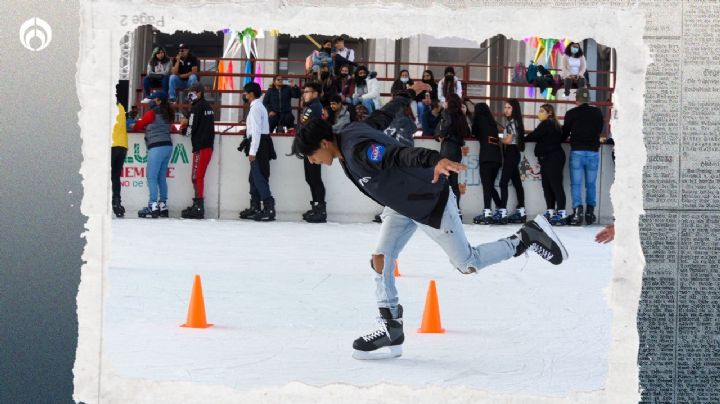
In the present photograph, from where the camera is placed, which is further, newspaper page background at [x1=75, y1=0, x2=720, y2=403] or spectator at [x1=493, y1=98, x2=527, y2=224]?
spectator at [x1=493, y1=98, x2=527, y2=224]

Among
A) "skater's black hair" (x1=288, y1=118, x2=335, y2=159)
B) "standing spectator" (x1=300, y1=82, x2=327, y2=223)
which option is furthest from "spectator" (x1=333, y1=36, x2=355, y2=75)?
"skater's black hair" (x1=288, y1=118, x2=335, y2=159)

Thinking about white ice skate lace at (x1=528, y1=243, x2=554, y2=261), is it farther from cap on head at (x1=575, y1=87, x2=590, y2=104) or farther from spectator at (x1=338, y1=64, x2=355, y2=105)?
spectator at (x1=338, y1=64, x2=355, y2=105)

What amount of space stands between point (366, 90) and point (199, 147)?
2.60m

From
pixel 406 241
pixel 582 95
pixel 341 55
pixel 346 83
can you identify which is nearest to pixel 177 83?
pixel 341 55

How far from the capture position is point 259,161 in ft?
41.9

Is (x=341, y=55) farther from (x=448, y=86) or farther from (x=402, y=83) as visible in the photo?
(x=448, y=86)

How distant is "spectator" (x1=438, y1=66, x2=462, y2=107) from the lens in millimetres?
13641

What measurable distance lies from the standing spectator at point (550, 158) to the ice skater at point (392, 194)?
7.47 m

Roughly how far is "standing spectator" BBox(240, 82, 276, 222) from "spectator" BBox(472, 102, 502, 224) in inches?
105

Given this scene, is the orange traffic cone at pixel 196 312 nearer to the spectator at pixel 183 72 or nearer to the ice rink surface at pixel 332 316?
the ice rink surface at pixel 332 316

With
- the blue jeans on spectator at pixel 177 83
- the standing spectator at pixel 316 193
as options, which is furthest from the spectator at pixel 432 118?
the blue jeans on spectator at pixel 177 83

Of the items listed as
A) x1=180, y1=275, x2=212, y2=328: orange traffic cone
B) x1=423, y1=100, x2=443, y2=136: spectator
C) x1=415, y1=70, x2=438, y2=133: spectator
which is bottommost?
x1=180, y1=275, x2=212, y2=328: orange traffic cone

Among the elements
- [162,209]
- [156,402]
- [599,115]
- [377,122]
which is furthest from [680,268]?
[162,209]

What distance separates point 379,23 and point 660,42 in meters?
1.23
